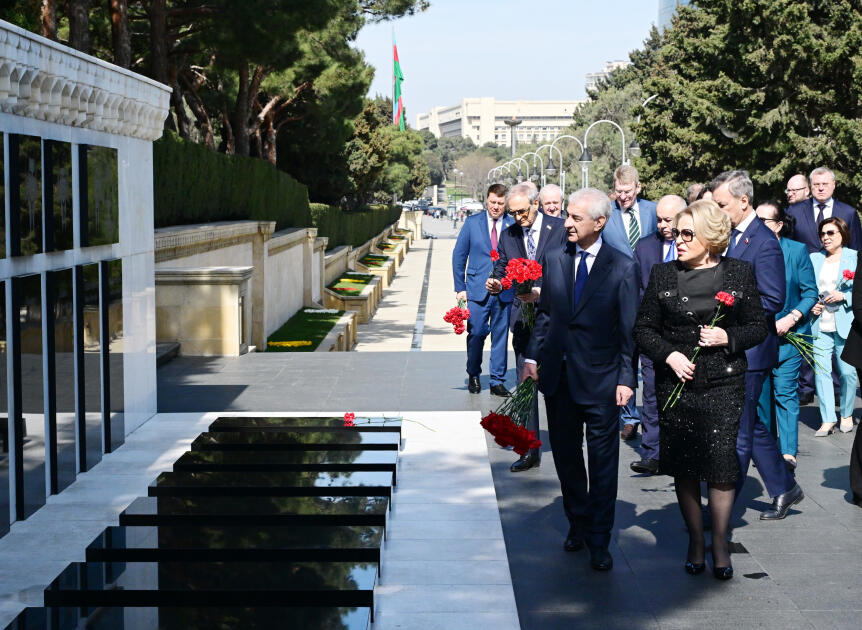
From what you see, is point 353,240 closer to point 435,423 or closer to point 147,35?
point 147,35

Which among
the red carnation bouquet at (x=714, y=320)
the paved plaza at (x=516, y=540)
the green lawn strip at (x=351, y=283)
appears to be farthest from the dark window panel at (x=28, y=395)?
the green lawn strip at (x=351, y=283)

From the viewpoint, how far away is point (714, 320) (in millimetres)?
5312

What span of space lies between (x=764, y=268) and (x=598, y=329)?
123cm

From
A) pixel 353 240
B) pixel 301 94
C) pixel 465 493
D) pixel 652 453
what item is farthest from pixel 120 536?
pixel 353 240

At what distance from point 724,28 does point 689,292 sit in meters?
32.4

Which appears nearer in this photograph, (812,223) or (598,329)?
(598,329)

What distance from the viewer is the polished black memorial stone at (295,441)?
7473mm

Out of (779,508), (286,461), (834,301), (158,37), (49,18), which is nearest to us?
(779,508)

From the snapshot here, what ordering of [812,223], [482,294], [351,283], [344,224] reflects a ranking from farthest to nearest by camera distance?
1. [344,224]
2. [351,283]
3. [482,294]
4. [812,223]

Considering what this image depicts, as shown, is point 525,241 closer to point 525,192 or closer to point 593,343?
point 525,192

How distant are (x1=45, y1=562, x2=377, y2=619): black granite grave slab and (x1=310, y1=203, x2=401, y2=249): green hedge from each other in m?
34.1

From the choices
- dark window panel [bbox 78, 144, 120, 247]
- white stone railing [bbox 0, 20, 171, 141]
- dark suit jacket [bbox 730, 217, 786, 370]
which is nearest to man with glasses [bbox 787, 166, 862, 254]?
dark suit jacket [bbox 730, 217, 786, 370]

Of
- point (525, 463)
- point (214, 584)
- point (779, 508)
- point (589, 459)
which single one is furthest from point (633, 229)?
point (214, 584)

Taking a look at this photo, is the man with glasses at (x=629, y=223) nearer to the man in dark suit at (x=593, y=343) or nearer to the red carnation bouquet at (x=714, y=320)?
the man in dark suit at (x=593, y=343)
